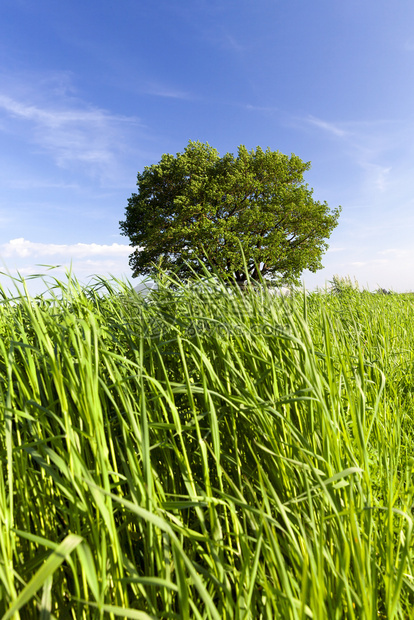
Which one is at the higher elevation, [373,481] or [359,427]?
[359,427]

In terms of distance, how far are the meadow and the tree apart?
1922cm

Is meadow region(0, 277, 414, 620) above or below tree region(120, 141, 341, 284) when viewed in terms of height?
below

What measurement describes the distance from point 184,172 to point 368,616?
24.0 meters

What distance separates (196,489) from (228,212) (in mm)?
22492

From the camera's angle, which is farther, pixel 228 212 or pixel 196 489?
pixel 228 212

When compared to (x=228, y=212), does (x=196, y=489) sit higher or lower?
lower

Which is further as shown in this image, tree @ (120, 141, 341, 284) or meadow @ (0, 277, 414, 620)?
tree @ (120, 141, 341, 284)

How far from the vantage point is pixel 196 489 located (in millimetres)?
1195

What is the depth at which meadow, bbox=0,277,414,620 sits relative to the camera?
32.9 inches

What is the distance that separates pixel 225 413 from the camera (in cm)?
136

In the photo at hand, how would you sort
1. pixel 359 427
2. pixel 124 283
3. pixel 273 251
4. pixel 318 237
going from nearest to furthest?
pixel 359 427 → pixel 124 283 → pixel 273 251 → pixel 318 237

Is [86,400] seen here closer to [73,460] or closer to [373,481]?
[73,460]

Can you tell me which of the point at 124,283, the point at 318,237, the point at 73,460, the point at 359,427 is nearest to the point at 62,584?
the point at 73,460

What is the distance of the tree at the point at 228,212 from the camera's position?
2134 centimetres
